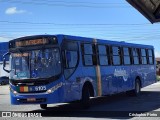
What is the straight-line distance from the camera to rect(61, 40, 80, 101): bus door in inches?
512

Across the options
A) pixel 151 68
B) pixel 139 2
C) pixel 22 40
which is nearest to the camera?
pixel 139 2

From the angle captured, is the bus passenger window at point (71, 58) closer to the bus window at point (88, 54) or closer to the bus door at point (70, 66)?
the bus door at point (70, 66)

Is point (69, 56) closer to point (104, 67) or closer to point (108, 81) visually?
point (104, 67)

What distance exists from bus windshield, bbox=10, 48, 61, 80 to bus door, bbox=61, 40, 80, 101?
360mm

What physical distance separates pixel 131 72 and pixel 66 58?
8.05 m

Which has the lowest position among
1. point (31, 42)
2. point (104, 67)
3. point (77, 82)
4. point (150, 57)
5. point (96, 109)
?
point (96, 109)

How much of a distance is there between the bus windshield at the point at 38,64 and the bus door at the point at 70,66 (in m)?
0.36

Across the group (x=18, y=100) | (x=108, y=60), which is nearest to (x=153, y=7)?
(x=18, y=100)

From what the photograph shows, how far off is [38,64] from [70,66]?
125cm

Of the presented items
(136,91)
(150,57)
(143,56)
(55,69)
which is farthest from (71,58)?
(150,57)

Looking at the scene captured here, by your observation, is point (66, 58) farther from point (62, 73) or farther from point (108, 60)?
point (108, 60)

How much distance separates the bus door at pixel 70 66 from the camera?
42.6ft

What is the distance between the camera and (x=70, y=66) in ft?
43.9

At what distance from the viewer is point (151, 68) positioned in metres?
24.1
